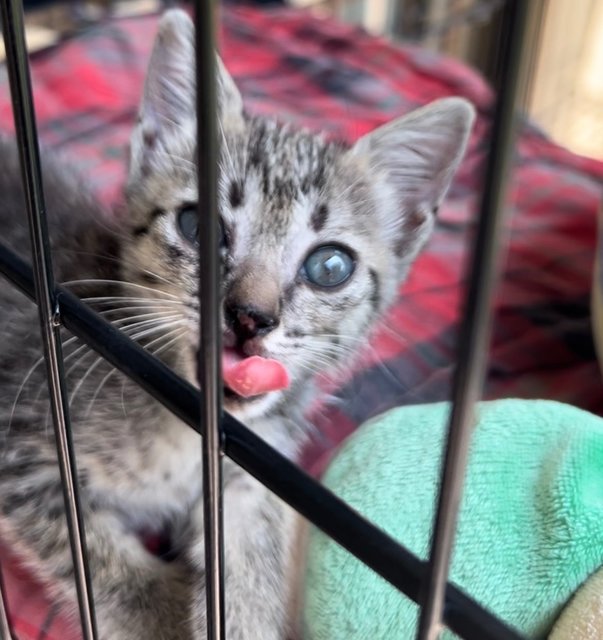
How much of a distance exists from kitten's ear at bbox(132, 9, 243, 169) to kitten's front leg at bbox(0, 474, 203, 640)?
0.39 metres

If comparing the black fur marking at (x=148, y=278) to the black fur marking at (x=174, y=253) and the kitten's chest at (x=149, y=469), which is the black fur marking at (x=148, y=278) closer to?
the black fur marking at (x=174, y=253)

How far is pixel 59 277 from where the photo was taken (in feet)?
3.04

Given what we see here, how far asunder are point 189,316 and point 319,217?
0.18m

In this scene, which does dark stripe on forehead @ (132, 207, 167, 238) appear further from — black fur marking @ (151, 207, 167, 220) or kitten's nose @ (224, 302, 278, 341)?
kitten's nose @ (224, 302, 278, 341)

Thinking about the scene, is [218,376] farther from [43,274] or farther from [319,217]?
[319,217]

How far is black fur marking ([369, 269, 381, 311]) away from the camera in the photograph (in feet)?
2.92

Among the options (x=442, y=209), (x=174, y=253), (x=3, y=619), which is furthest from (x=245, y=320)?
(x=442, y=209)

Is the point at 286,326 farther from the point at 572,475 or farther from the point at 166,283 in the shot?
the point at 572,475

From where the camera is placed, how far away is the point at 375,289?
90 cm

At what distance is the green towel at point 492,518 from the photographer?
63 centimetres

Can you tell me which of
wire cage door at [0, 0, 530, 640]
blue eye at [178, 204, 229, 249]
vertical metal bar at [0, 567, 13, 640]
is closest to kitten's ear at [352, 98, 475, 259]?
blue eye at [178, 204, 229, 249]

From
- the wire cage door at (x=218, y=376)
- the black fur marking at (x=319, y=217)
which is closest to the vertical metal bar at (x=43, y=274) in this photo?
the wire cage door at (x=218, y=376)

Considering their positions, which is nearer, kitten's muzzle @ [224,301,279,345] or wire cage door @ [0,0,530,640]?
wire cage door @ [0,0,530,640]

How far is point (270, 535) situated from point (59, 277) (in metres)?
0.37
